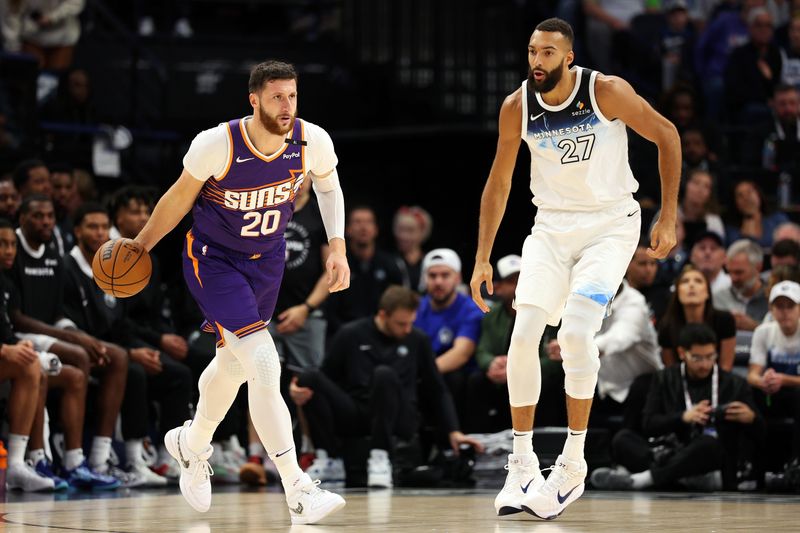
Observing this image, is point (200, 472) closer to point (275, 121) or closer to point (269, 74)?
point (275, 121)

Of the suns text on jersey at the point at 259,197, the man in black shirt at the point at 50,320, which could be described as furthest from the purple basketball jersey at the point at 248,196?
the man in black shirt at the point at 50,320

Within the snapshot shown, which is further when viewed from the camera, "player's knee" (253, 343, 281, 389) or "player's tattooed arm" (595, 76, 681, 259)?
"player's tattooed arm" (595, 76, 681, 259)

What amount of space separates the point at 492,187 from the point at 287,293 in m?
4.01

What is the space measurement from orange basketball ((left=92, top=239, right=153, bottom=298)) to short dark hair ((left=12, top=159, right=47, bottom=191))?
13.2 ft

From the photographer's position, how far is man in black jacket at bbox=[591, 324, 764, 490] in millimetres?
9328

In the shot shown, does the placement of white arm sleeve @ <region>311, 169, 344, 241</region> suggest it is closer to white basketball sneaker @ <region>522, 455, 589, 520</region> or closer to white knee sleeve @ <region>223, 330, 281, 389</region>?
white knee sleeve @ <region>223, 330, 281, 389</region>

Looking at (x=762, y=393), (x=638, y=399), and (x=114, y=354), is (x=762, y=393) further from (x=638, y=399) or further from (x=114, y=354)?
(x=114, y=354)

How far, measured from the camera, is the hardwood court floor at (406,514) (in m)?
6.23

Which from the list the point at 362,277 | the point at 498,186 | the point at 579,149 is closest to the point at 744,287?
the point at 362,277

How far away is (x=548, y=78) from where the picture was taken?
677 centimetres

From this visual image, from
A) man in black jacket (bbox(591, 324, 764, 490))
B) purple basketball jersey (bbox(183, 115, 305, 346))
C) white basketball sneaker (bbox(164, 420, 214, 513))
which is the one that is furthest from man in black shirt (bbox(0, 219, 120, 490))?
man in black jacket (bbox(591, 324, 764, 490))

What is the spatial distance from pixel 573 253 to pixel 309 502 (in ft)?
5.77

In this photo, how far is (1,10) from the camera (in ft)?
45.2

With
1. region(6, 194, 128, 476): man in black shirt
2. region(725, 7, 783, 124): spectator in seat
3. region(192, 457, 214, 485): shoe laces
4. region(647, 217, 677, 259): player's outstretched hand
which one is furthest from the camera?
region(725, 7, 783, 124): spectator in seat
